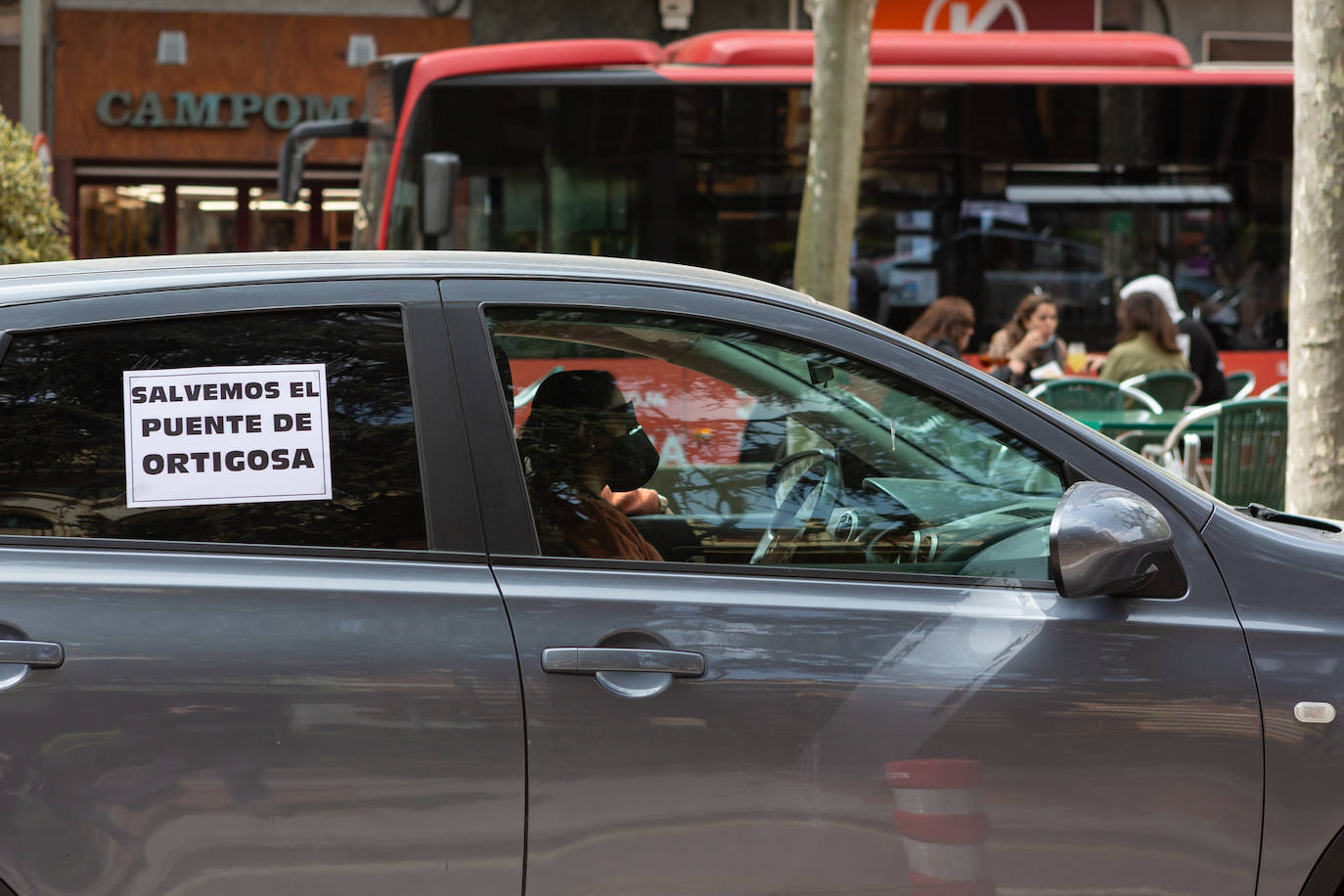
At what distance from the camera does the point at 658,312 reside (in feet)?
7.62

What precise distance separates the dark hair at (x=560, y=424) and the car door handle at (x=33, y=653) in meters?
0.72

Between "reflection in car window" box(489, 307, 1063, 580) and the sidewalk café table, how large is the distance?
4.97m

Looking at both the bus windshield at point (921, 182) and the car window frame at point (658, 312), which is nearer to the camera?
the car window frame at point (658, 312)

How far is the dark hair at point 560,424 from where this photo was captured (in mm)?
2275

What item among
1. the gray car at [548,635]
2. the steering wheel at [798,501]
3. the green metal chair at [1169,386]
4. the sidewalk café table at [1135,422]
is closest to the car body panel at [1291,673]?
the gray car at [548,635]

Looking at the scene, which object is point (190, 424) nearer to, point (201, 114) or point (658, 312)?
point (658, 312)

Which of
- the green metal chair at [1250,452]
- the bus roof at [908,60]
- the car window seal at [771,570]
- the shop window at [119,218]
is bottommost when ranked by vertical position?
the green metal chair at [1250,452]

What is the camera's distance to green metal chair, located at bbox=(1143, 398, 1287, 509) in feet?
21.6

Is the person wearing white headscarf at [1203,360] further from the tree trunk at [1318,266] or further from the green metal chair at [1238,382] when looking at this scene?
the tree trunk at [1318,266]

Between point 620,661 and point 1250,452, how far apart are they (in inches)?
211

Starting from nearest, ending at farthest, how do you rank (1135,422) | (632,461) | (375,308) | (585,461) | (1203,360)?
(375,308)
(585,461)
(632,461)
(1135,422)
(1203,360)

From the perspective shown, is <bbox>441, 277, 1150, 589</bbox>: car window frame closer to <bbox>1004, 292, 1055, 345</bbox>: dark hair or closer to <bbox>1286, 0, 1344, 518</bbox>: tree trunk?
<bbox>1286, 0, 1344, 518</bbox>: tree trunk

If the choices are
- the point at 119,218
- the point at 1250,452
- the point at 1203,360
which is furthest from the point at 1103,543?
the point at 119,218

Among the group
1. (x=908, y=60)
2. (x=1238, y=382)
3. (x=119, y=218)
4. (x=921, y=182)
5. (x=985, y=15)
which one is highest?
(x=985, y=15)
